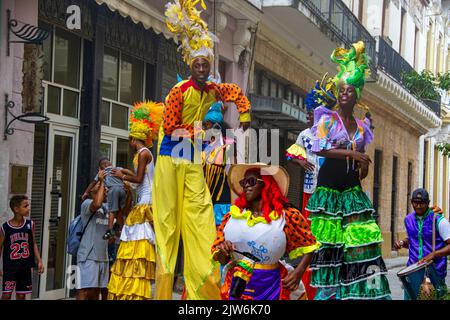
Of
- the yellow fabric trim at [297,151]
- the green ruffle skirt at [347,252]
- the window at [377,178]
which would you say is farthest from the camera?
the window at [377,178]

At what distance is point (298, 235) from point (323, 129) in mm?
1827

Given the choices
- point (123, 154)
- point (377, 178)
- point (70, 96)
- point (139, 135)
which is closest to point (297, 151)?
point (139, 135)

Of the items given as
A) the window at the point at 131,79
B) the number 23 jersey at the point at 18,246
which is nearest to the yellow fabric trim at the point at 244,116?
the number 23 jersey at the point at 18,246

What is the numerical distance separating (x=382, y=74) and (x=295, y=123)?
25.3ft

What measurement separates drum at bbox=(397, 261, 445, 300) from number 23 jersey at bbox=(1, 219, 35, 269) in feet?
11.6

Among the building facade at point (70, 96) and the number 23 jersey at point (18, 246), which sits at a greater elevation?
the building facade at point (70, 96)

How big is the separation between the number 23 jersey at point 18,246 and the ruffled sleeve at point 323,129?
110 inches

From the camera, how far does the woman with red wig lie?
579cm

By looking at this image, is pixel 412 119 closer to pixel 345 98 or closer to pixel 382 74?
pixel 382 74

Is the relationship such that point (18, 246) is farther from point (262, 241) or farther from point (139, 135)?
point (262, 241)

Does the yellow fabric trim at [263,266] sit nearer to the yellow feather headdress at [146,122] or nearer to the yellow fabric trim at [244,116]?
the yellow fabric trim at [244,116]

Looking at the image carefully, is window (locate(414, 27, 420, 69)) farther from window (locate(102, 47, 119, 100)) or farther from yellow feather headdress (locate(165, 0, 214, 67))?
yellow feather headdress (locate(165, 0, 214, 67))

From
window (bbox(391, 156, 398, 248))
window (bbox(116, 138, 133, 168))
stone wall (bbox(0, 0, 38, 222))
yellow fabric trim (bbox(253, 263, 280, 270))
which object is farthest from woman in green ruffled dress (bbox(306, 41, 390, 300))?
window (bbox(391, 156, 398, 248))

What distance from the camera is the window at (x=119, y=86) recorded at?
1139cm
